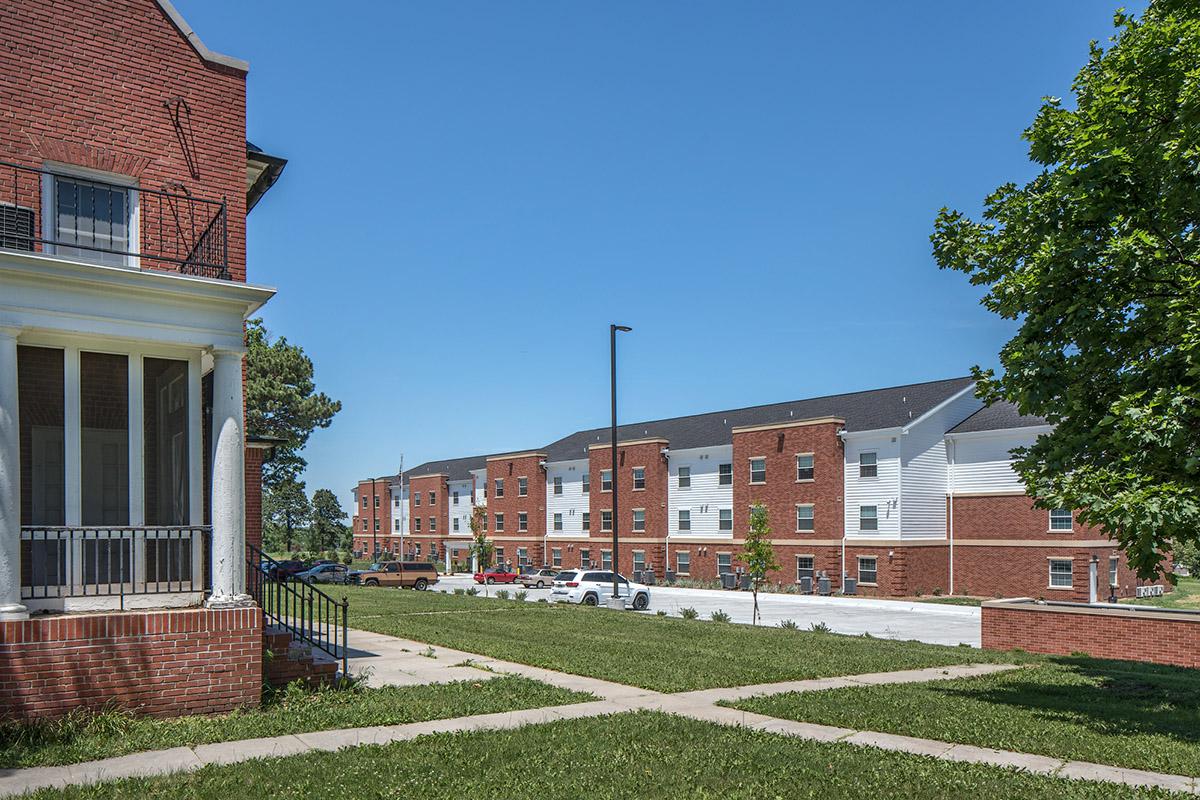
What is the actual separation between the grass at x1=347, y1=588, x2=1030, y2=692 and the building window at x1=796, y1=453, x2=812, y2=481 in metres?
24.0

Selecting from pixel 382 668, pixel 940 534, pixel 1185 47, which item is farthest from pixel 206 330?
pixel 940 534

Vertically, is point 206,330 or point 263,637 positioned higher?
point 206,330

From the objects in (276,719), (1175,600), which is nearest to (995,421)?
(1175,600)

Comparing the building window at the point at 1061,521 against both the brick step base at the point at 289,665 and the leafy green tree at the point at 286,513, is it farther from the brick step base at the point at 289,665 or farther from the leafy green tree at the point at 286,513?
the leafy green tree at the point at 286,513

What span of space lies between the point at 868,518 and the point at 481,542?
30133 mm

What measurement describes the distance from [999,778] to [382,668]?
1003 cm

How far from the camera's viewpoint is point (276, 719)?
35.9 feet

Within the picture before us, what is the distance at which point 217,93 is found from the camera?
1388cm

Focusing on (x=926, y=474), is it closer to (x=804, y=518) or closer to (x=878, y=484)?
(x=878, y=484)

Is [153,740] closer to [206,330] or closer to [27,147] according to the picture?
[206,330]

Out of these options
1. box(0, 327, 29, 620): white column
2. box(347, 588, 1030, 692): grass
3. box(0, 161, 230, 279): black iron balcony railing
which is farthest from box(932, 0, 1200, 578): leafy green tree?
box(0, 327, 29, 620): white column

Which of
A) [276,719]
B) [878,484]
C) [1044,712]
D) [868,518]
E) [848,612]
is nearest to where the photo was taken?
[276,719]

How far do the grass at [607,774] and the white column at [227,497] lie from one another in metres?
2.84

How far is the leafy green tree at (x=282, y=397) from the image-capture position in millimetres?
56469
